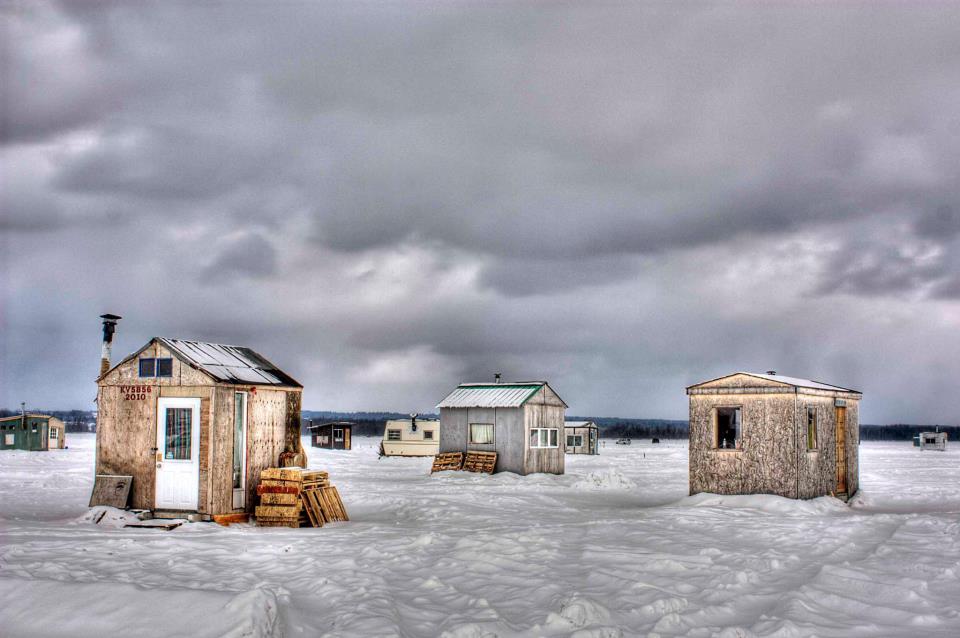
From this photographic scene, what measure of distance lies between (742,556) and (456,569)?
5.56m

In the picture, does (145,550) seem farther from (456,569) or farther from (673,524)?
(673,524)

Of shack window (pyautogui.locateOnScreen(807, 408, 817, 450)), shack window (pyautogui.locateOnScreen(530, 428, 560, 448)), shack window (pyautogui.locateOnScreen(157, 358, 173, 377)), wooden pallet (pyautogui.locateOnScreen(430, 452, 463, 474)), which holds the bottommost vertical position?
wooden pallet (pyautogui.locateOnScreen(430, 452, 463, 474))

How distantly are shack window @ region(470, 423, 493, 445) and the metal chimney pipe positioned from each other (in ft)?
63.9

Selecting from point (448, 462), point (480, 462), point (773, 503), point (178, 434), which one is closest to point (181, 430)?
point (178, 434)

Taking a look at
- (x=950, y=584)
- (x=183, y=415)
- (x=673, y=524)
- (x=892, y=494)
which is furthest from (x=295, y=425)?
(x=892, y=494)

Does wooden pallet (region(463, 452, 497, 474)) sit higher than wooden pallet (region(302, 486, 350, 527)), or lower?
lower

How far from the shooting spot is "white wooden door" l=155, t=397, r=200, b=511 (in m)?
18.1

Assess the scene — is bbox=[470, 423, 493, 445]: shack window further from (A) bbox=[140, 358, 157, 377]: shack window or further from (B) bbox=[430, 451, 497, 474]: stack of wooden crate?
(A) bbox=[140, 358, 157, 377]: shack window

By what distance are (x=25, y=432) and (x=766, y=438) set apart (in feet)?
177

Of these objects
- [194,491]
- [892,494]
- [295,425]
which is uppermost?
[295,425]

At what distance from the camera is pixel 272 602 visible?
31.5 feet

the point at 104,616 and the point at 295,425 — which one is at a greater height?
the point at 295,425

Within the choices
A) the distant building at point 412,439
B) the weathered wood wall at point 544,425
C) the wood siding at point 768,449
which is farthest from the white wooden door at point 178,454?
the distant building at point 412,439

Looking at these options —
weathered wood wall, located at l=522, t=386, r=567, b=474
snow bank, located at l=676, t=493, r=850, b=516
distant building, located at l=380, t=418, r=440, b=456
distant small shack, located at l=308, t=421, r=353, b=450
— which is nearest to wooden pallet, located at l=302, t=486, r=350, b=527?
snow bank, located at l=676, t=493, r=850, b=516
